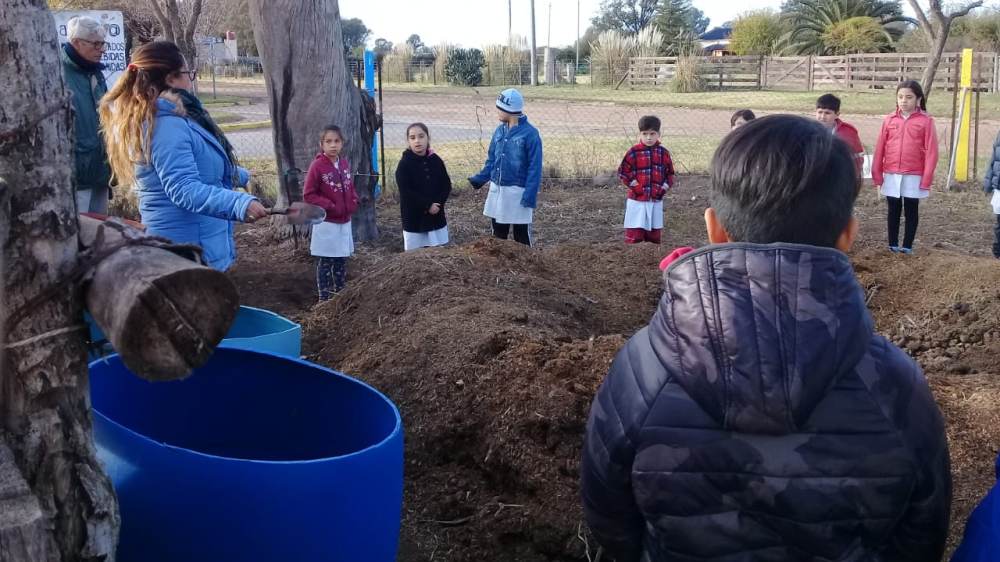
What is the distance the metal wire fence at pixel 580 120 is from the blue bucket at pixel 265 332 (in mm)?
6260

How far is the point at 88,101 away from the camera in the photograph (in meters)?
5.41

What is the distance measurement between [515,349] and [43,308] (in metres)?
2.09

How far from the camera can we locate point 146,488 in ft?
5.83

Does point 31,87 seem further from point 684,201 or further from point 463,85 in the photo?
point 463,85

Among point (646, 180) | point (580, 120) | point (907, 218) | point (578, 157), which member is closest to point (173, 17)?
point (646, 180)

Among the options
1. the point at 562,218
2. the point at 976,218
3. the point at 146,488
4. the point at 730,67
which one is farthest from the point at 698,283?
the point at 730,67

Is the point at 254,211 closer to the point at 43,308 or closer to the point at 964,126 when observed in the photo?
the point at 43,308

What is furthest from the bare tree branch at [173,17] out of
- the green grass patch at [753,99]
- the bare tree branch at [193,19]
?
the green grass patch at [753,99]

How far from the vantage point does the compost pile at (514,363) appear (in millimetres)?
2846

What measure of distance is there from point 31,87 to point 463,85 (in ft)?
118

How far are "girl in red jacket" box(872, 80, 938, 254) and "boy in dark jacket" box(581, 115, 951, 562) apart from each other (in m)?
6.74

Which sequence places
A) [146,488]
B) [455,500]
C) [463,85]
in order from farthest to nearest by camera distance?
[463,85], [455,500], [146,488]

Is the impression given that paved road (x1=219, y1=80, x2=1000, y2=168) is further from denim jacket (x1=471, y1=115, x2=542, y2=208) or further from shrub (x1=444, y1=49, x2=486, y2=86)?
shrub (x1=444, y1=49, x2=486, y2=86)

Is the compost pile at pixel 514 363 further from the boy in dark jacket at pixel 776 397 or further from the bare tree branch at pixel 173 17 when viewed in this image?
the bare tree branch at pixel 173 17
